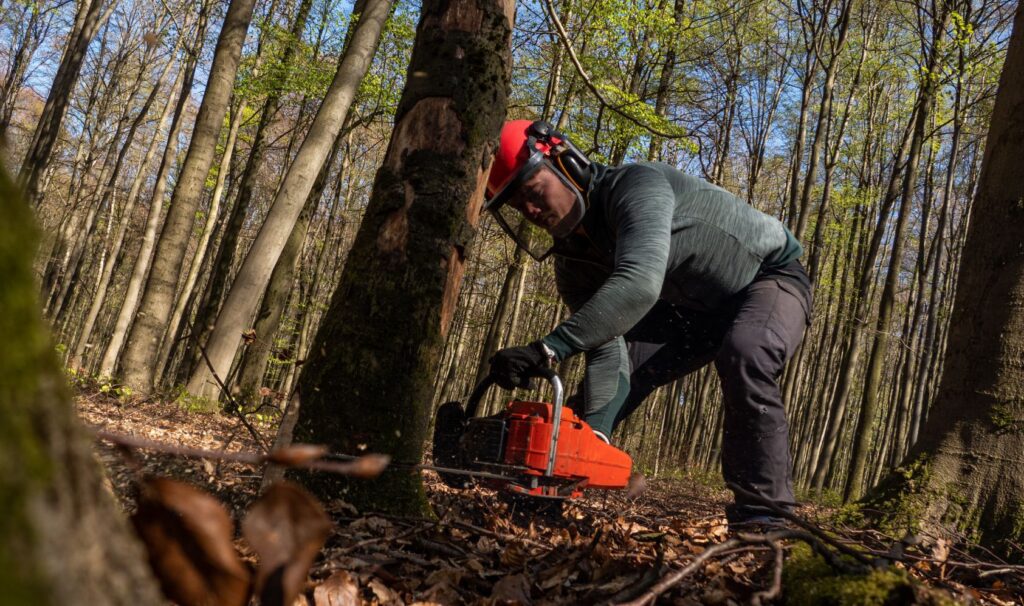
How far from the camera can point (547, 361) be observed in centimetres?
297

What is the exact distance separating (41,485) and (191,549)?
1.01ft

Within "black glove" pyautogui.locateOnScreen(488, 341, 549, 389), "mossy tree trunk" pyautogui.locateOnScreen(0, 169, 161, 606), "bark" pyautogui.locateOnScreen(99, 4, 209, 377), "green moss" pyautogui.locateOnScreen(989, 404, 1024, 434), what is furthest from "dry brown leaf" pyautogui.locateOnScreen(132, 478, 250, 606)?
"bark" pyautogui.locateOnScreen(99, 4, 209, 377)

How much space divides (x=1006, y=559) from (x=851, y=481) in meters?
10.9

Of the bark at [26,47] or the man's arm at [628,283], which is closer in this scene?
the man's arm at [628,283]

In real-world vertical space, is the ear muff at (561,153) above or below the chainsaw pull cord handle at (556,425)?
above

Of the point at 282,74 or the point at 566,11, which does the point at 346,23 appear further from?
the point at 566,11

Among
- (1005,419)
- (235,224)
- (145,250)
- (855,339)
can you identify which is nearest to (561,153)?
(1005,419)

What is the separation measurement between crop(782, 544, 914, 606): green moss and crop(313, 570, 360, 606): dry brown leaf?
3.49ft

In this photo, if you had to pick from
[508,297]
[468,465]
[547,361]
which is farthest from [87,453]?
[508,297]

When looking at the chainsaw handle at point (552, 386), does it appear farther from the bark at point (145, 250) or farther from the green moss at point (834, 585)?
the bark at point (145, 250)

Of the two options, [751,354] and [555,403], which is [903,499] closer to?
[751,354]

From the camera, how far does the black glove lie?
2.97m

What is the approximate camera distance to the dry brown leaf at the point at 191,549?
63cm

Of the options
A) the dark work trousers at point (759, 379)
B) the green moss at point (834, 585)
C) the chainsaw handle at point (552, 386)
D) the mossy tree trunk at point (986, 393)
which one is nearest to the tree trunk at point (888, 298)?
the mossy tree trunk at point (986, 393)
